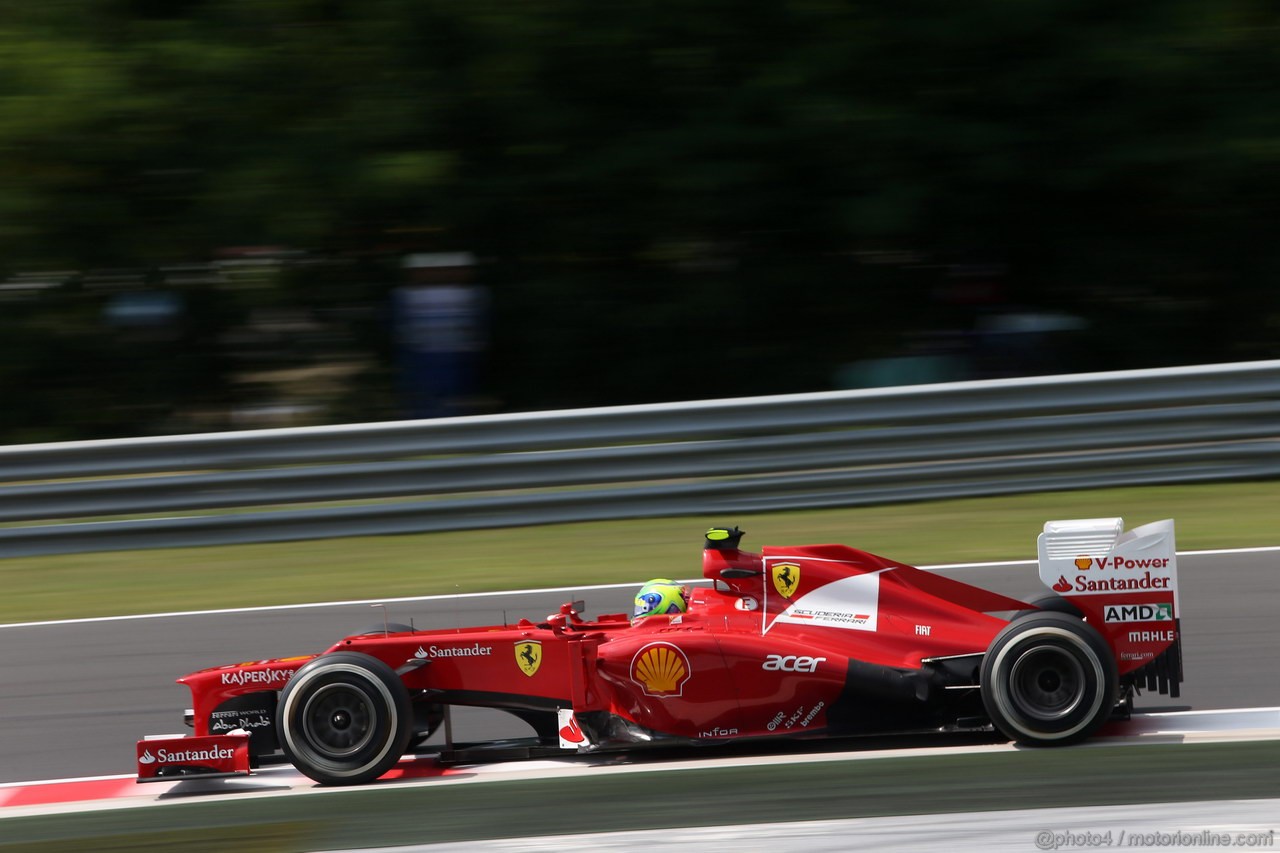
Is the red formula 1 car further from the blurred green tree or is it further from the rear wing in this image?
the blurred green tree

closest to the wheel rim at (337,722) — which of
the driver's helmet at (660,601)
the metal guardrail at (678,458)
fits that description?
the driver's helmet at (660,601)

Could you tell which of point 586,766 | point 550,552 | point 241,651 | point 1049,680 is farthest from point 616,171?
point 1049,680

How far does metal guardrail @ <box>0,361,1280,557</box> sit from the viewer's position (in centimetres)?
902

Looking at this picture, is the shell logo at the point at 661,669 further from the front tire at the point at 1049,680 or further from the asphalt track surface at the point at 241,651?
the front tire at the point at 1049,680

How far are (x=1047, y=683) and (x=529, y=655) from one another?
1.75 m

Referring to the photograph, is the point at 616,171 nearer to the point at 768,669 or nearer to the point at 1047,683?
the point at 768,669

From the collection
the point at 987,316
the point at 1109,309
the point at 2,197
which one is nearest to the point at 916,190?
the point at 987,316

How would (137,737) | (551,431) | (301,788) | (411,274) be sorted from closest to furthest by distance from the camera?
(301,788), (137,737), (551,431), (411,274)

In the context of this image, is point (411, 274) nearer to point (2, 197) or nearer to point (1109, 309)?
point (2, 197)

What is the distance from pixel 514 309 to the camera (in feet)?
41.9

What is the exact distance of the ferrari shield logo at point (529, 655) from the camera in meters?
5.21

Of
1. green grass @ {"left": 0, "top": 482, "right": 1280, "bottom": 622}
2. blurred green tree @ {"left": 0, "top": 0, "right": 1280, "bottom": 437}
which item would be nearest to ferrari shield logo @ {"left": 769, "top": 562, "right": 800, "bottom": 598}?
green grass @ {"left": 0, "top": 482, "right": 1280, "bottom": 622}

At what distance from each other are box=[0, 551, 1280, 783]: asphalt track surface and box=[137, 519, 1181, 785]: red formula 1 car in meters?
0.40

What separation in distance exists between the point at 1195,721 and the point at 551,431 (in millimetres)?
4651
